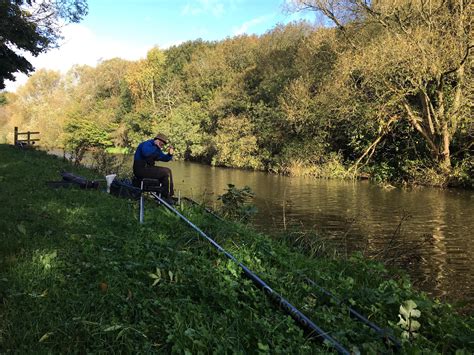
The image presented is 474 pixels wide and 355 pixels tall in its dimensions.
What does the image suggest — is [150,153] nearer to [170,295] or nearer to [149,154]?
[149,154]

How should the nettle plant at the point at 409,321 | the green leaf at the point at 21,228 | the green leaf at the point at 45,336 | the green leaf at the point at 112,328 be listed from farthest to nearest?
the green leaf at the point at 21,228 → the nettle plant at the point at 409,321 → the green leaf at the point at 112,328 → the green leaf at the point at 45,336

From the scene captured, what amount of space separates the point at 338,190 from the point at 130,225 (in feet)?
47.3

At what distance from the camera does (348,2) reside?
69.9ft

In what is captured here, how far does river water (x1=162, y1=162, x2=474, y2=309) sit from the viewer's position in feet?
24.4

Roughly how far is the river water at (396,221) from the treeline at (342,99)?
141 inches

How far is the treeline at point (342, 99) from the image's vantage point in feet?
63.1

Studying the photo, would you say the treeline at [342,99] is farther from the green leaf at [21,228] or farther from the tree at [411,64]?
the green leaf at [21,228]

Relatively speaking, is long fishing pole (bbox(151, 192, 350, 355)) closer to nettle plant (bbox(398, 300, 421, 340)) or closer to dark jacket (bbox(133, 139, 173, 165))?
nettle plant (bbox(398, 300, 421, 340))

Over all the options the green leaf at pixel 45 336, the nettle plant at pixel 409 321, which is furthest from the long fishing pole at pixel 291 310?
the green leaf at pixel 45 336

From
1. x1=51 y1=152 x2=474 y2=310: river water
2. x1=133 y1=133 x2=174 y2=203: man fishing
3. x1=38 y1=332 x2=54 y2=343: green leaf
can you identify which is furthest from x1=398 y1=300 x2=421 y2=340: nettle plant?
x1=133 y1=133 x2=174 y2=203: man fishing

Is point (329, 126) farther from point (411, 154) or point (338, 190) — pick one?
point (338, 190)

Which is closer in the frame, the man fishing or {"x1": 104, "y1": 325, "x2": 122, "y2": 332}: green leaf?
{"x1": 104, "y1": 325, "x2": 122, "y2": 332}: green leaf

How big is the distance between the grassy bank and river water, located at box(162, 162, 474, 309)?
1341 millimetres

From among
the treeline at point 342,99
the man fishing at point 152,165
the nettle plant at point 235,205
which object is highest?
the treeline at point 342,99
